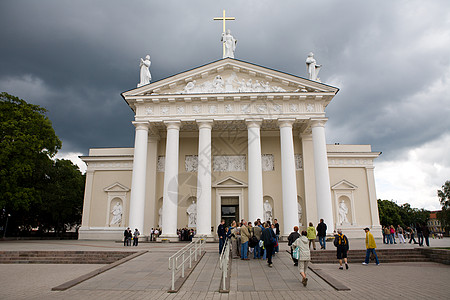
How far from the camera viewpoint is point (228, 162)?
27.4m

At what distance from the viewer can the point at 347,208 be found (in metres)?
27.2

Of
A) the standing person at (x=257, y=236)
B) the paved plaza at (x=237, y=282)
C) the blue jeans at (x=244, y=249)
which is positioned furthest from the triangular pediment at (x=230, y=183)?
the blue jeans at (x=244, y=249)

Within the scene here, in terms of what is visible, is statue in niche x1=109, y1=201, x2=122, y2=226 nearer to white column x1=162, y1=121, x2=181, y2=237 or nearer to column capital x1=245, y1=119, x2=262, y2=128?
white column x1=162, y1=121, x2=181, y2=237

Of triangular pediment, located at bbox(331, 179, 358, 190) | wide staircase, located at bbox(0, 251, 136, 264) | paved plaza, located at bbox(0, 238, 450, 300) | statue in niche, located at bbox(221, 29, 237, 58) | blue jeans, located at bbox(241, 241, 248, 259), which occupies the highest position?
statue in niche, located at bbox(221, 29, 237, 58)

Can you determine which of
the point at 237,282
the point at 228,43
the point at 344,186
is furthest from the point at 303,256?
the point at 228,43

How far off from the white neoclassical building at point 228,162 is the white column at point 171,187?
2.9 inches

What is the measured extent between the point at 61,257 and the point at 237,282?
9783 mm

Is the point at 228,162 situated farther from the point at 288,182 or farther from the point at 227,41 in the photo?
the point at 227,41

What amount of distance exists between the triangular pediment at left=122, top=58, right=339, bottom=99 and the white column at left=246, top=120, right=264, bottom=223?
10.4 feet

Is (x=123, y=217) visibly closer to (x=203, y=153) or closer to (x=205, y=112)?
(x=203, y=153)

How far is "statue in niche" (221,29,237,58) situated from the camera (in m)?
26.0

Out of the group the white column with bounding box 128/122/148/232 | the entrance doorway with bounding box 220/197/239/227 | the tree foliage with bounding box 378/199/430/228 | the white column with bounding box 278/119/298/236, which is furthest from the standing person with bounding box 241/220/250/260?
the tree foliage with bounding box 378/199/430/228

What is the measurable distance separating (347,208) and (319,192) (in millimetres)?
6175

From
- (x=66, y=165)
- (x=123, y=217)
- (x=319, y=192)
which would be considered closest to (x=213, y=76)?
(x=319, y=192)
